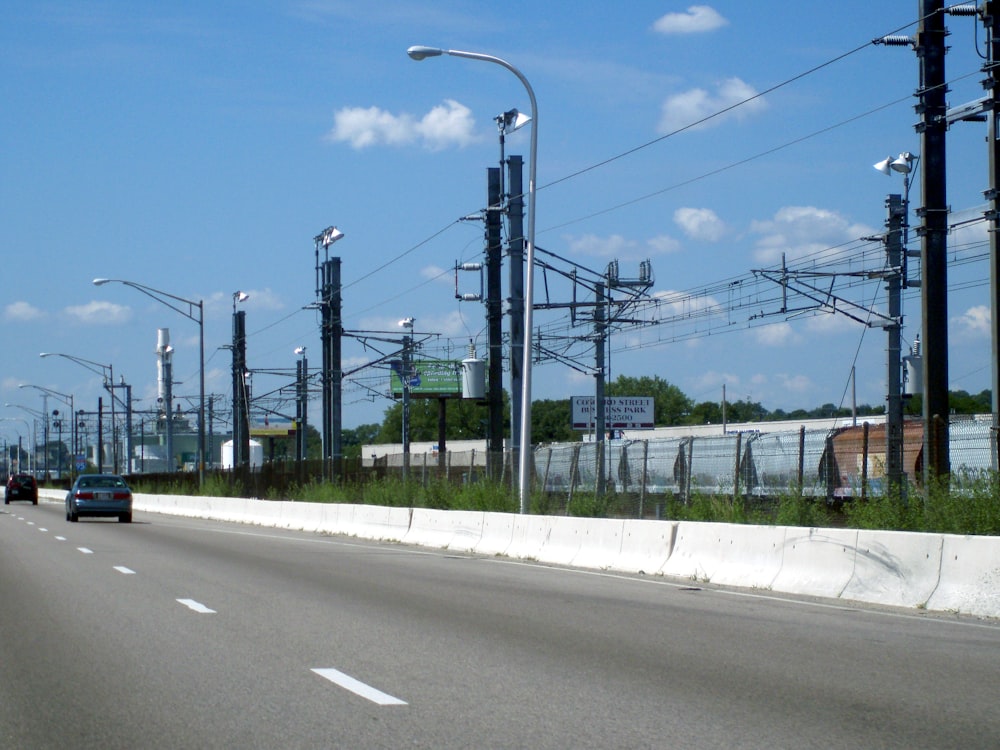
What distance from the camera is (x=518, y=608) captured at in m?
14.9

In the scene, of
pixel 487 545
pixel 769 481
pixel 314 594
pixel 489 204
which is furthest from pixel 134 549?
pixel 489 204

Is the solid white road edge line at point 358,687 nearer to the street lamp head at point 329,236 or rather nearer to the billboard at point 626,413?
the street lamp head at point 329,236

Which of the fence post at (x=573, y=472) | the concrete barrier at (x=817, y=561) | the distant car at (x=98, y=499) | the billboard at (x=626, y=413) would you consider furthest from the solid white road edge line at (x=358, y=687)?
the billboard at (x=626, y=413)

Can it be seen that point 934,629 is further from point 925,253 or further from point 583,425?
point 583,425

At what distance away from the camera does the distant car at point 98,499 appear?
41.9 meters

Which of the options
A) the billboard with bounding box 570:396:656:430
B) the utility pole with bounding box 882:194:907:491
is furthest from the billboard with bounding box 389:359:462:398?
the utility pole with bounding box 882:194:907:491

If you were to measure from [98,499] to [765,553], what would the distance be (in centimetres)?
2959

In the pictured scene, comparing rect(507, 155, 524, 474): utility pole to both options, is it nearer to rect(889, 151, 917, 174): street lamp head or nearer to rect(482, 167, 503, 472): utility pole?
rect(482, 167, 503, 472): utility pole

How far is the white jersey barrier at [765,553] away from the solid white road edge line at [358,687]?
296 inches

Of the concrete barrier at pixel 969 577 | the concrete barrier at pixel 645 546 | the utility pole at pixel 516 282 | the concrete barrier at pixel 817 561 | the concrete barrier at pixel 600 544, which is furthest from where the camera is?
the utility pole at pixel 516 282

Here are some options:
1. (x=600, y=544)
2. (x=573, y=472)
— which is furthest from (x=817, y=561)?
(x=573, y=472)

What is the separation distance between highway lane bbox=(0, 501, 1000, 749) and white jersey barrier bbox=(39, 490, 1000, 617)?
0.58 metres

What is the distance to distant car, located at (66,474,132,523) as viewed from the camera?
138 ft

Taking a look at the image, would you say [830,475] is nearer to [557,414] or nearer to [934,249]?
[934,249]
